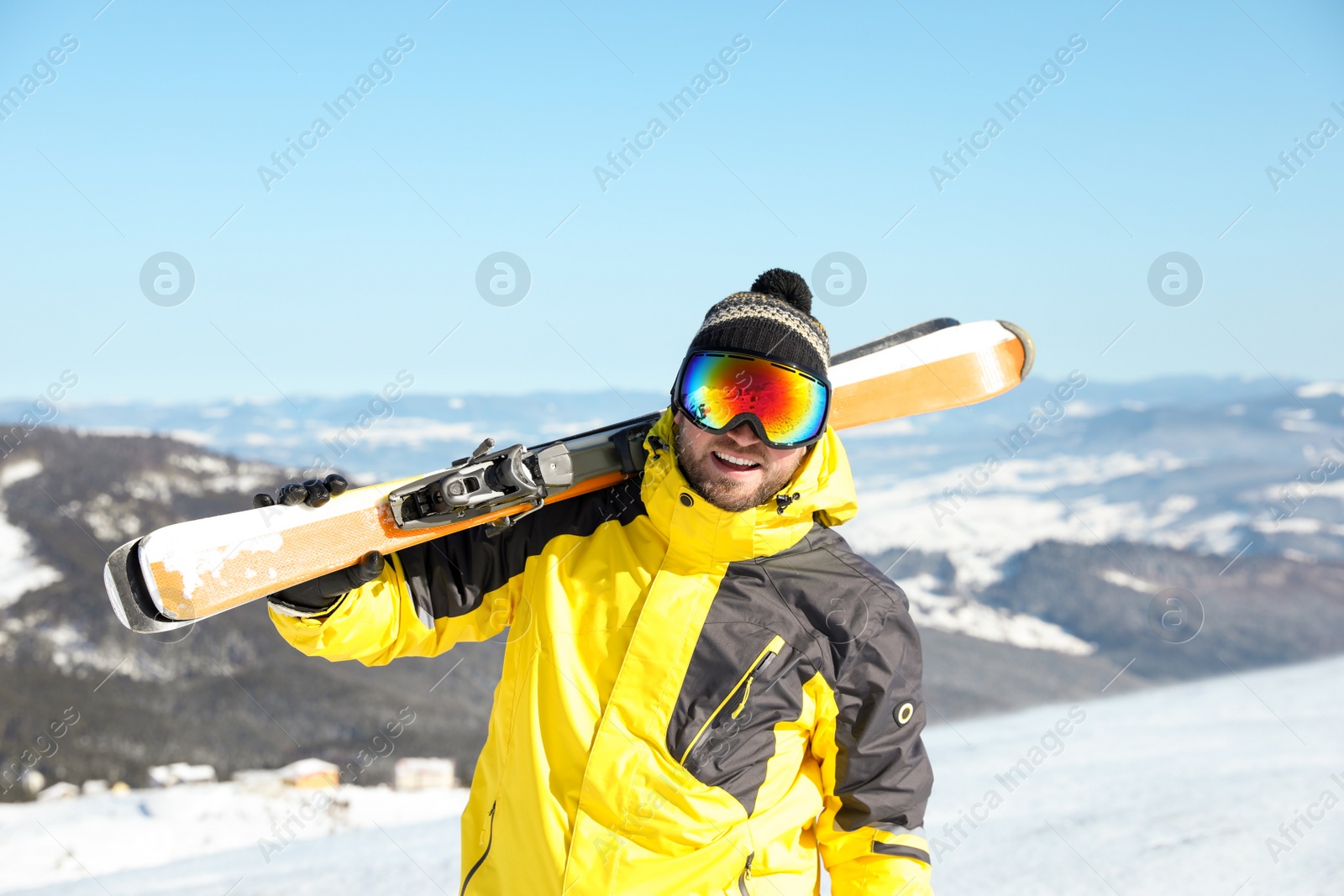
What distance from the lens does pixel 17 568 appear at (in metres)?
9.71

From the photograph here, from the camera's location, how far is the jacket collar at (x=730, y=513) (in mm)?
1878

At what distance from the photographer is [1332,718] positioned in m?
5.88

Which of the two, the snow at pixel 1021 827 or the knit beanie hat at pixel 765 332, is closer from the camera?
the knit beanie hat at pixel 765 332

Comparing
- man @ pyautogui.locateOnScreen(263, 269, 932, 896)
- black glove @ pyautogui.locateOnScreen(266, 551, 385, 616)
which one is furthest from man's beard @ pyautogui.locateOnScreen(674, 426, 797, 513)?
black glove @ pyautogui.locateOnScreen(266, 551, 385, 616)

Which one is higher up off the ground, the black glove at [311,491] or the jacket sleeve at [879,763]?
the jacket sleeve at [879,763]

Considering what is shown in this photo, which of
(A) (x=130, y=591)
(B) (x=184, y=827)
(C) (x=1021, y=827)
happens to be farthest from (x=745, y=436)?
(B) (x=184, y=827)

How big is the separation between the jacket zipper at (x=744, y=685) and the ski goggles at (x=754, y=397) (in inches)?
17.1

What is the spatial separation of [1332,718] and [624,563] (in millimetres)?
6202

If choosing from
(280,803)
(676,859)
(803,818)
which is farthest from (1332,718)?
(280,803)

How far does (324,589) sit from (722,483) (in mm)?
847

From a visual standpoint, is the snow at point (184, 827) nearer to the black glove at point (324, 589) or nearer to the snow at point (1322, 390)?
the black glove at point (324, 589)

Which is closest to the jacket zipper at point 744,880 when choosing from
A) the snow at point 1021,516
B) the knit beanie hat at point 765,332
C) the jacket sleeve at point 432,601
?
the jacket sleeve at point 432,601

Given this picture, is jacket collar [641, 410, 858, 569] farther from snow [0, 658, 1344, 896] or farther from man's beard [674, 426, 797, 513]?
snow [0, 658, 1344, 896]

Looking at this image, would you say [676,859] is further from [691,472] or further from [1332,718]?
[1332,718]
